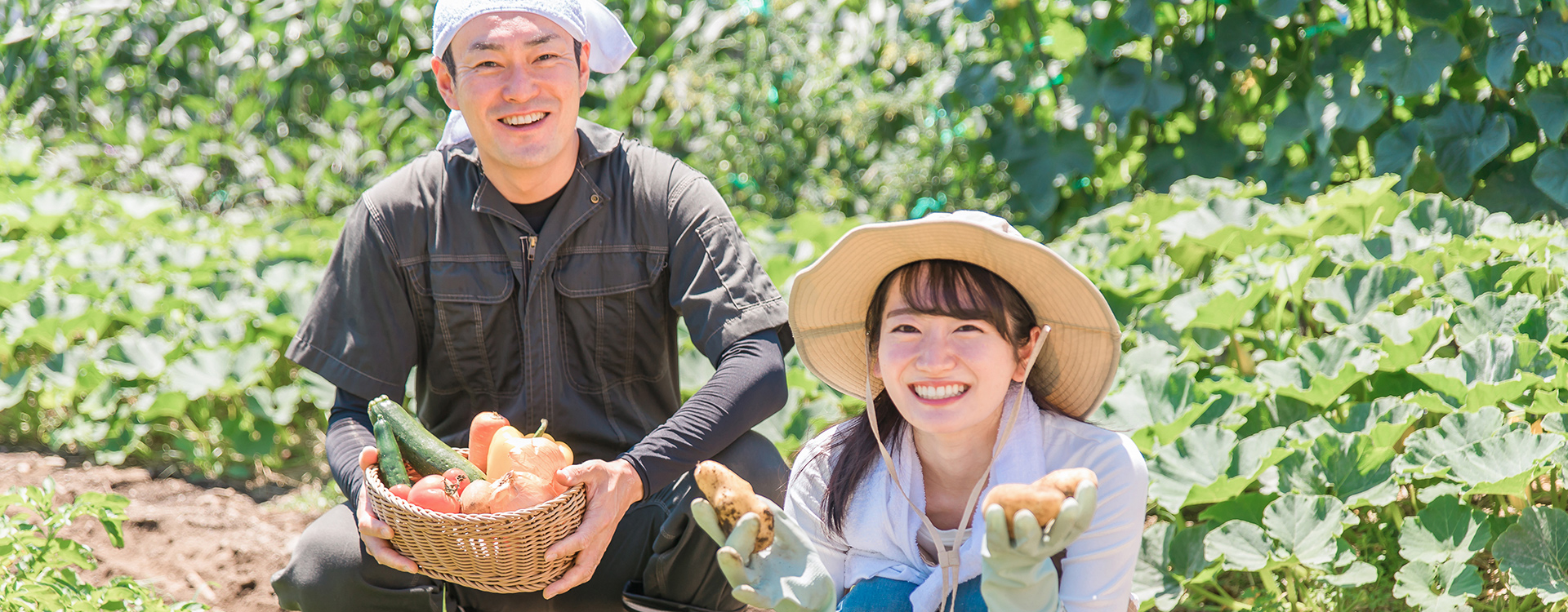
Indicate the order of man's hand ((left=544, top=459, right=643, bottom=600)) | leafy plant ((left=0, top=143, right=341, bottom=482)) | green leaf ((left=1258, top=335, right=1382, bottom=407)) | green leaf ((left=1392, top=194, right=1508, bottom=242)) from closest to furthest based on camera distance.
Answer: man's hand ((left=544, top=459, right=643, bottom=600))
green leaf ((left=1258, top=335, right=1382, bottom=407))
green leaf ((left=1392, top=194, right=1508, bottom=242))
leafy plant ((left=0, top=143, right=341, bottom=482))

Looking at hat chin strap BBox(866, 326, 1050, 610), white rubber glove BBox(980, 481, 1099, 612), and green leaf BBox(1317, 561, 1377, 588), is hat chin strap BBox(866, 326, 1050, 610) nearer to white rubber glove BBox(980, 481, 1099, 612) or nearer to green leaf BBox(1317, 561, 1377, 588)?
white rubber glove BBox(980, 481, 1099, 612)

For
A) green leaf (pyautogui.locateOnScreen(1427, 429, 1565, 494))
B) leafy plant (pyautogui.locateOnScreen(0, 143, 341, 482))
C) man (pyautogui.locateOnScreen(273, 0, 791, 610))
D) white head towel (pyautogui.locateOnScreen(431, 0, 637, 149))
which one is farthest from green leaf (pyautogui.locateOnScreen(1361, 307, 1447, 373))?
leafy plant (pyautogui.locateOnScreen(0, 143, 341, 482))

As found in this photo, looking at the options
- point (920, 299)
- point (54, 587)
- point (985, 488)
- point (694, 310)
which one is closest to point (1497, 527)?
point (985, 488)

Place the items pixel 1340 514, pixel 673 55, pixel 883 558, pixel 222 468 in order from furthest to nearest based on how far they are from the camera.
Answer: pixel 673 55, pixel 222 468, pixel 1340 514, pixel 883 558

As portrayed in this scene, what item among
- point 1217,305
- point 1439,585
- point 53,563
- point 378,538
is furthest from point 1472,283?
point 53,563

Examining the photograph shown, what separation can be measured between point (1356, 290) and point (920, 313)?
5.02 feet

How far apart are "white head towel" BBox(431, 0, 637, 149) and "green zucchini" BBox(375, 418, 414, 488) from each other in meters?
0.64

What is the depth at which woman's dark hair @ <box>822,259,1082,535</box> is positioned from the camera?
175 cm

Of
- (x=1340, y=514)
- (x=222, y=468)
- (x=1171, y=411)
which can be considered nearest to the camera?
(x=1340, y=514)

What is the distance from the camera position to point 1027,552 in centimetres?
140

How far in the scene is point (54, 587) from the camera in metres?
1.99

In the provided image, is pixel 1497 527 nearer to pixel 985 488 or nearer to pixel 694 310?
pixel 985 488

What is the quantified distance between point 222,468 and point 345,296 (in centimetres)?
165

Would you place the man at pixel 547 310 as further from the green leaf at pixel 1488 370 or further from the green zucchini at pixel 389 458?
the green leaf at pixel 1488 370
